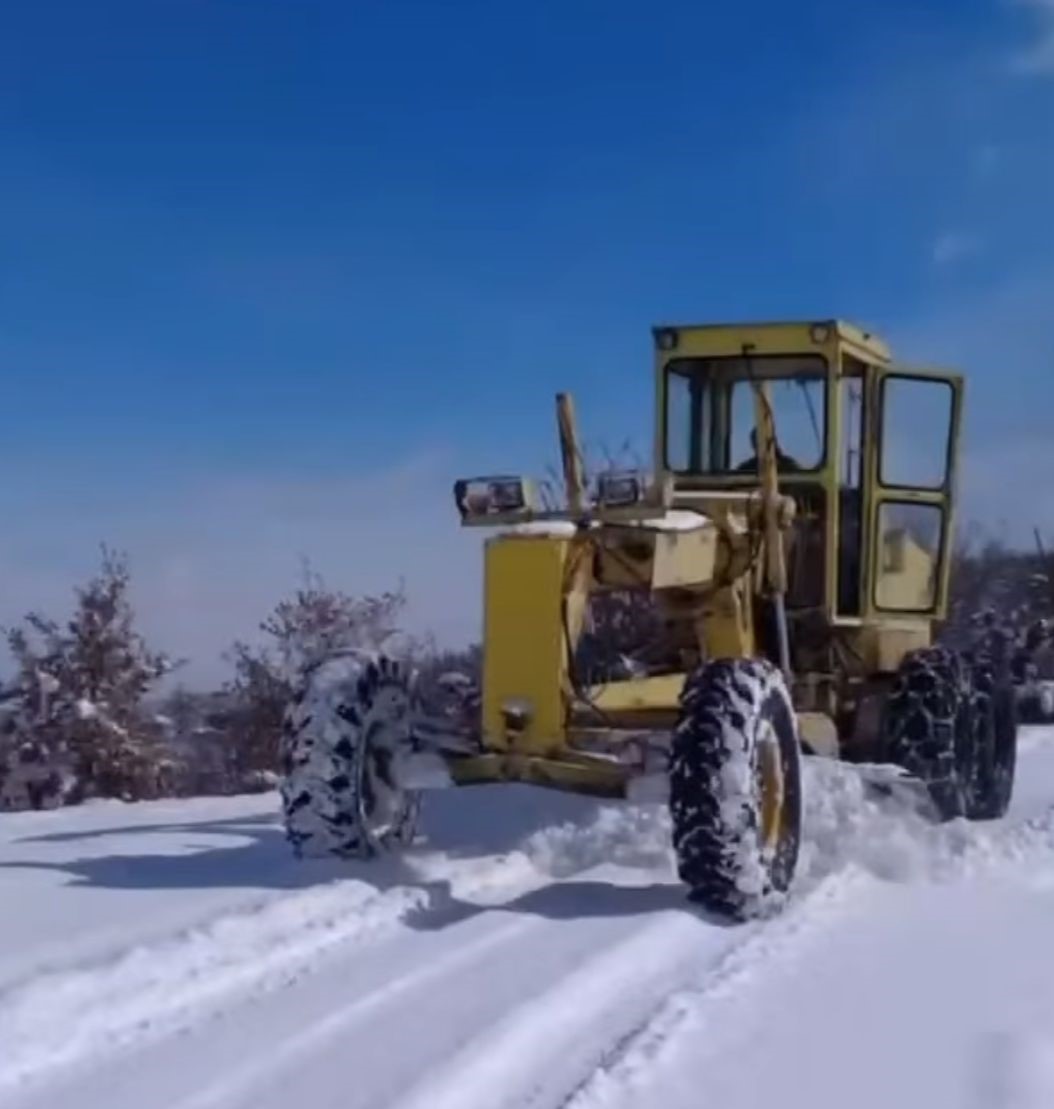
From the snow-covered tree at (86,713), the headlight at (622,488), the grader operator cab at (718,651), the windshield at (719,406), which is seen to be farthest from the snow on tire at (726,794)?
the snow-covered tree at (86,713)

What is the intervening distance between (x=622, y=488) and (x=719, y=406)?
298cm

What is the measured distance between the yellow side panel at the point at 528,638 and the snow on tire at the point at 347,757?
54 centimetres

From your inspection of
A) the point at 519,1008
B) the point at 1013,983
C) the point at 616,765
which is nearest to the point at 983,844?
the point at 616,765

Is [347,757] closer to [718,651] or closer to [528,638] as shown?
[528,638]

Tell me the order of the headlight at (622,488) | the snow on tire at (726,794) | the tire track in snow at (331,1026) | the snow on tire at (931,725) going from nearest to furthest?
the tire track in snow at (331,1026)
the snow on tire at (726,794)
the headlight at (622,488)
the snow on tire at (931,725)

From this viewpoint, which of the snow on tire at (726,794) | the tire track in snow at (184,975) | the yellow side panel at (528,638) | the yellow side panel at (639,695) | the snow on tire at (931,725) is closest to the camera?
the tire track in snow at (184,975)

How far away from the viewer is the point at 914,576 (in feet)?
37.0

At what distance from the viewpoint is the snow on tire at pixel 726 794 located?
23.5 feet

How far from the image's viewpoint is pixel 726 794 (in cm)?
722

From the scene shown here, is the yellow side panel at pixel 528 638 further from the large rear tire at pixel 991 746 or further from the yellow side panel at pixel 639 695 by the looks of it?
the large rear tire at pixel 991 746

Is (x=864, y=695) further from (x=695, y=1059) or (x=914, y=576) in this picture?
(x=695, y=1059)

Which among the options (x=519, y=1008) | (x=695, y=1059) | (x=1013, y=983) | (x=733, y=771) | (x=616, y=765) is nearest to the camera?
(x=695, y=1059)

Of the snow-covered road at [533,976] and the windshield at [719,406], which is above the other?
the windshield at [719,406]

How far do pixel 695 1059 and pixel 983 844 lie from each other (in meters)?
4.64
